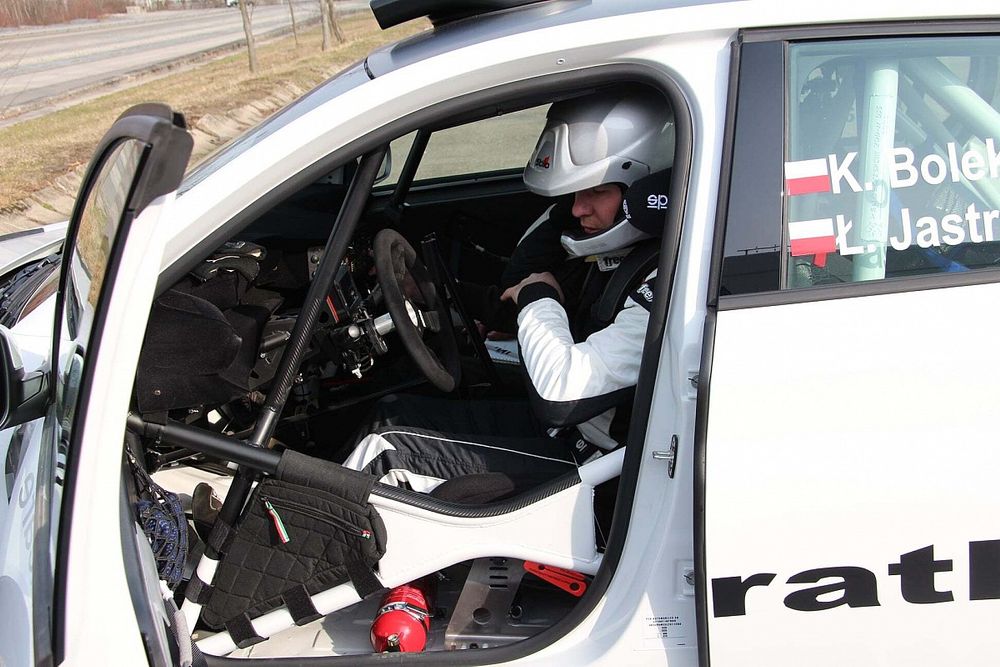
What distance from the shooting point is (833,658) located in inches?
61.0

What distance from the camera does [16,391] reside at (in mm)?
1747

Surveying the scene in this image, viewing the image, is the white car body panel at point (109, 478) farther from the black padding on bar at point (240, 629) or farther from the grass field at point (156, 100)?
the grass field at point (156, 100)

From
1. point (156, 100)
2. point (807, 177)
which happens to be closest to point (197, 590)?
point (807, 177)

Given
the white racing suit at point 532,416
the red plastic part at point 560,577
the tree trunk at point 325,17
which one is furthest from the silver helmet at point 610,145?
the tree trunk at point 325,17

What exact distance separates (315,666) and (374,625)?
0.51 ft

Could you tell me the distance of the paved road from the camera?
48.2ft

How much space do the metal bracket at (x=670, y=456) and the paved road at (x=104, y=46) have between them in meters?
8.61

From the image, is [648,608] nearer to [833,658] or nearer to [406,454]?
[833,658]

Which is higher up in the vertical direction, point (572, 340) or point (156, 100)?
point (156, 100)

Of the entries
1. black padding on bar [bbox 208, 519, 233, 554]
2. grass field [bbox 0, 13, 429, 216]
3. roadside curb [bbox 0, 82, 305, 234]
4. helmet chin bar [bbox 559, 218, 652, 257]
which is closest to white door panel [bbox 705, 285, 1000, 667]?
helmet chin bar [bbox 559, 218, 652, 257]

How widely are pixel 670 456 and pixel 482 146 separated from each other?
94.7 inches

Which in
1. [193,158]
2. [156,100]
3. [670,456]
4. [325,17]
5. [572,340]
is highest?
[325,17]

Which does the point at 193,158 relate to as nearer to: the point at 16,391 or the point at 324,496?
the point at 16,391

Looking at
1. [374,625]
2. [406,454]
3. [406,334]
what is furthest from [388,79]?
[374,625]
